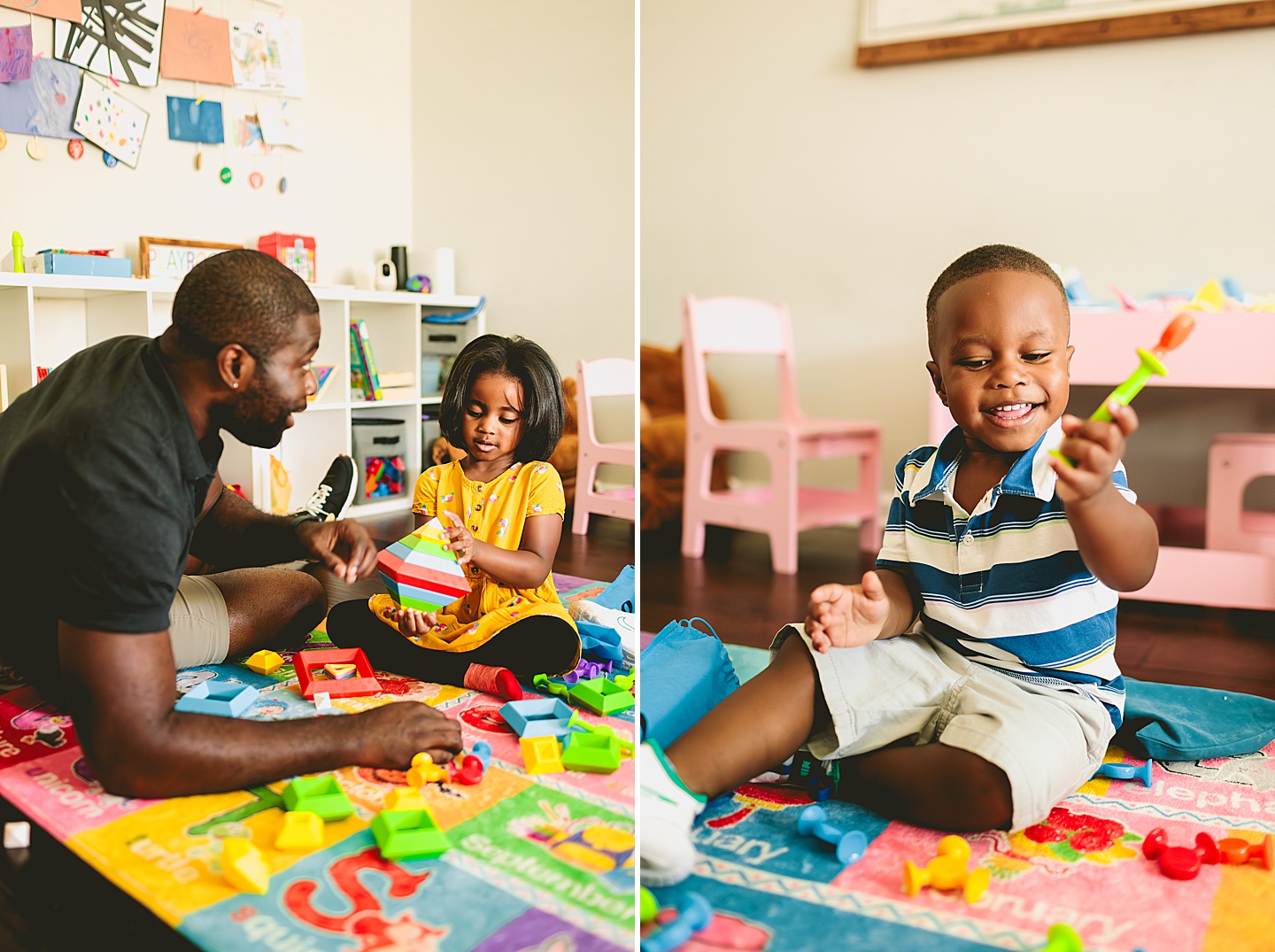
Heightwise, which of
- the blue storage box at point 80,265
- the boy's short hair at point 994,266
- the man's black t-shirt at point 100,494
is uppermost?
the blue storage box at point 80,265

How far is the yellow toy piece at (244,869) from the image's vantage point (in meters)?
0.70

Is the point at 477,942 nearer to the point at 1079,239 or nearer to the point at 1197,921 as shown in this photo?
the point at 1197,921

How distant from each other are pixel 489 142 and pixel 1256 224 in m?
1.74

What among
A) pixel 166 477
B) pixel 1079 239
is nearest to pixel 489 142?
pixel 166 477

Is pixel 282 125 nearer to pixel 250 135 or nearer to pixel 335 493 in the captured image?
pixel 250 135

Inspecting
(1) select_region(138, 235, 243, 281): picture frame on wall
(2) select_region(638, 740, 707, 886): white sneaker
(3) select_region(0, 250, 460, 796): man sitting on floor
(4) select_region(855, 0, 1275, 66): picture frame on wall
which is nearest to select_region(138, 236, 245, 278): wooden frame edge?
(1) select_region(138, 235, 243, 281): picture frame on wall

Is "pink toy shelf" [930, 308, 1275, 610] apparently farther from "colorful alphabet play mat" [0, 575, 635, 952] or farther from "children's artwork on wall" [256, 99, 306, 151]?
"children's artwork on wall" [256, 99, 306, 151]

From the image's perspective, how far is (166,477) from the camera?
0.87 metres

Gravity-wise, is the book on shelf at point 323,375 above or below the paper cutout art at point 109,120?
below

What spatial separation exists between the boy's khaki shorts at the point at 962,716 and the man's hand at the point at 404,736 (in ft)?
1.10

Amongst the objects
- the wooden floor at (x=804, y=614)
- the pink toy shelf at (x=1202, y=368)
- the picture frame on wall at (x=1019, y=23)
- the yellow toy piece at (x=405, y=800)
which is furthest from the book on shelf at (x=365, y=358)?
the picture frame on wall at (x=1019, y=23)

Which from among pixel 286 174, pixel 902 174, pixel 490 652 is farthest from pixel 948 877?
pixel 902 174

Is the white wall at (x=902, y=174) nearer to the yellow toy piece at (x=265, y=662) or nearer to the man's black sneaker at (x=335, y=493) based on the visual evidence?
the man's black sneaker at (x=335, y=493)

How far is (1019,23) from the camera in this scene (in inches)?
88.7
